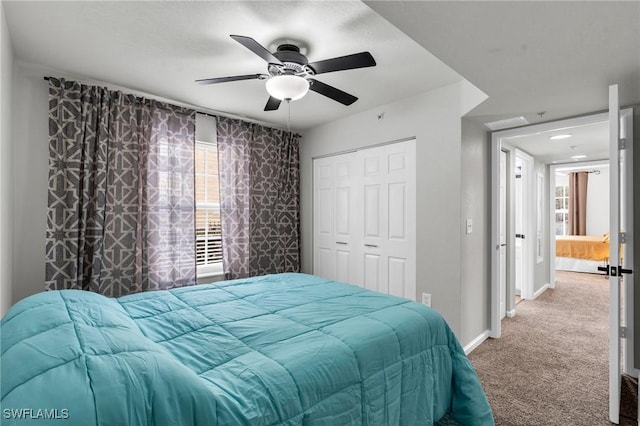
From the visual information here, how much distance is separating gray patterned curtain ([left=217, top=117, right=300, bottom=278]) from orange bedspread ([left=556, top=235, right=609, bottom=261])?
624 cm

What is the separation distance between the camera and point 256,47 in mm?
1849

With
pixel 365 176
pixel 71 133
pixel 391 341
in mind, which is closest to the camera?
pixel 391 341

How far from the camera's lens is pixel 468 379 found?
5.96 feet

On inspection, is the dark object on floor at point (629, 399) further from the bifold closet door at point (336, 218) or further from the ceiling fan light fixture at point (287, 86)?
the ceiling fan light fixture at point (287, 86)

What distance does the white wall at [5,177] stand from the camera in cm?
197

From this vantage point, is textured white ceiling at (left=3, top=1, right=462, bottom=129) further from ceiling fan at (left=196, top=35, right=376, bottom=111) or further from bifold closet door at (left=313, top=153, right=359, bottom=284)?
bifold closet door at (left=313, top=153, right=359, bottom=284)

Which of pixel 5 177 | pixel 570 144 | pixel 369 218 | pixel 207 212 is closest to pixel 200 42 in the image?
pixel 5 177

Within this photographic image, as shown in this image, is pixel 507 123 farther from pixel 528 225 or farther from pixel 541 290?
pixel 541 290

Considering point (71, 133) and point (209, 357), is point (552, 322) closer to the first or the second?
point (209, 357)

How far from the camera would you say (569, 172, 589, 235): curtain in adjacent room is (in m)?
8.00

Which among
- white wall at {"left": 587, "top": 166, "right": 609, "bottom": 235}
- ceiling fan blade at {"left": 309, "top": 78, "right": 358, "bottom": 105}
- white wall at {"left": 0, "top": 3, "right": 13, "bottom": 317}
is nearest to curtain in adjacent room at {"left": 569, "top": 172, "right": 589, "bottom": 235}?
white wall at {"left": 587, "top": 166, "right": 609, "bottom": 235}

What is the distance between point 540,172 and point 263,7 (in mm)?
5374

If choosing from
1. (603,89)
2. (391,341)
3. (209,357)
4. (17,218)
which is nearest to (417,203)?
(603,89)

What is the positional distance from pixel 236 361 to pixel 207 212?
2847 mm
